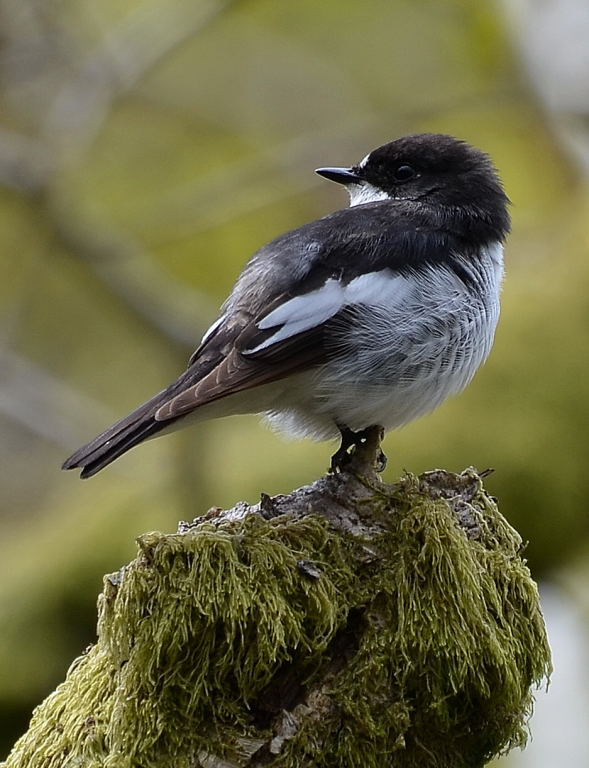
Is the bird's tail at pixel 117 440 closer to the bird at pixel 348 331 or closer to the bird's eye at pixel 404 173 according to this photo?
the bird at pixel 348 331

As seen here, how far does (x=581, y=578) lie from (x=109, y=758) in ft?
14.7

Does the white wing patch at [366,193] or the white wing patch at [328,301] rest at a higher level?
the white wing patch at [366,193]

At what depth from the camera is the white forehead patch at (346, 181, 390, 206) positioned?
163 inches

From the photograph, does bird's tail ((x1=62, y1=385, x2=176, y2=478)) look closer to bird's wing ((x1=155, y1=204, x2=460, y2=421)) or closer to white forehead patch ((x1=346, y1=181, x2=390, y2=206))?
bird's wing ((x1=155, y1=204, x2=460, y2=421))

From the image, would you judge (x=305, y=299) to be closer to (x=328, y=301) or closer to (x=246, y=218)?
(x=328, y=301)

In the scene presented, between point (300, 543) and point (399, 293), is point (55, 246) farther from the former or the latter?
point (300, 543)

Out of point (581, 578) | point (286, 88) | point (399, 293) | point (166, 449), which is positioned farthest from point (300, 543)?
point (286, 88)

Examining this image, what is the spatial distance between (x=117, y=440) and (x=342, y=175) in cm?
174

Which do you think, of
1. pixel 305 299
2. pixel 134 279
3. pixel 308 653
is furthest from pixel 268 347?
pixel 134 279

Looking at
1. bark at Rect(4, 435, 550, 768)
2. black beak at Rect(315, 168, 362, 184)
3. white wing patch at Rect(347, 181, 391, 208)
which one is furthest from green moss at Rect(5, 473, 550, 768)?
black beak at Rect(315, 168, 362, 184)

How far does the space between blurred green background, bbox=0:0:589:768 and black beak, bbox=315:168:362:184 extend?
1.59m

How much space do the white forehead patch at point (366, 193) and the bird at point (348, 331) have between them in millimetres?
431

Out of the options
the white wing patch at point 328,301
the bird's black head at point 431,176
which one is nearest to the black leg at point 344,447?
the white wing patch at point 328,301

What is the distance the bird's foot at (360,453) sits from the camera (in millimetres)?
3074
